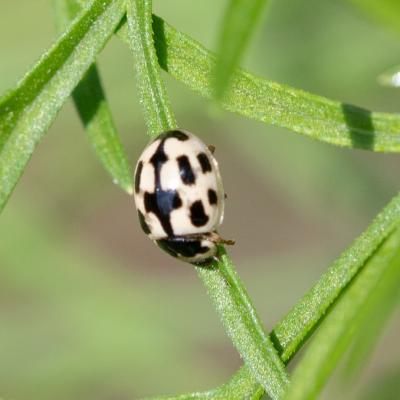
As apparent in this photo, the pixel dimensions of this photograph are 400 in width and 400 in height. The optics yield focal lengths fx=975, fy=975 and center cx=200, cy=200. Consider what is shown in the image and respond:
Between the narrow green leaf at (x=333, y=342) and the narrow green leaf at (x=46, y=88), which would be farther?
the narrow green leaf at (x=46, y=88)

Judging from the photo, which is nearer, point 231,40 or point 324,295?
point 231,40

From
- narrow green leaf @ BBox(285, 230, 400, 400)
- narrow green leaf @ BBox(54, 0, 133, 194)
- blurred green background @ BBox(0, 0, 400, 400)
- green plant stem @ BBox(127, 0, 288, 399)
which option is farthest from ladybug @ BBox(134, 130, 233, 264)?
blurred green background @ BBox(0, 0, 400, 400)

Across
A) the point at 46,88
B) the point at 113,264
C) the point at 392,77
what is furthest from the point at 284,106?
the point at 113,264

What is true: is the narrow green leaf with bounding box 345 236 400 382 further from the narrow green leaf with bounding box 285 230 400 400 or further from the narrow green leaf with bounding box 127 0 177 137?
the narrow green leaf with bounding box 127 0 177 137

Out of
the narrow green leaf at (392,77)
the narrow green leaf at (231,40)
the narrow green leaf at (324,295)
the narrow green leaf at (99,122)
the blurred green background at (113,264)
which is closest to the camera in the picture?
the narrow green leaf at (231,40)

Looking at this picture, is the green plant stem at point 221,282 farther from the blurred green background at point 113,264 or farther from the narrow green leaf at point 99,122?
the blurred green background at point 113,264

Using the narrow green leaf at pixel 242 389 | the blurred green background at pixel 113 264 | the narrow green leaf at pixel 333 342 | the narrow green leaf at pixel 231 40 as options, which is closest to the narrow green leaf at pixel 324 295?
the narrow green leaf at pixel 242 389

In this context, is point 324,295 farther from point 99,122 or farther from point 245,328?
point 99,122
